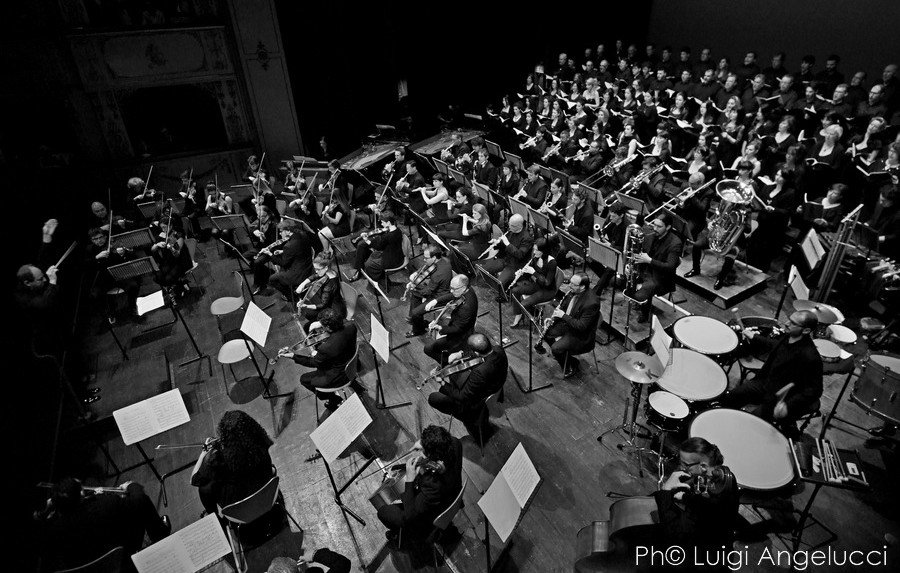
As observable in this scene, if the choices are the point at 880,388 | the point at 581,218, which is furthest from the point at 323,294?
the point at 880,388

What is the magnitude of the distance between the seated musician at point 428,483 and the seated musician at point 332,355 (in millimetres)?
1773

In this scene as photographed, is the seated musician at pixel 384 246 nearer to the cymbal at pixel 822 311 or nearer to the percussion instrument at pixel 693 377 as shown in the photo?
the percussion instrument at pixel 693 377

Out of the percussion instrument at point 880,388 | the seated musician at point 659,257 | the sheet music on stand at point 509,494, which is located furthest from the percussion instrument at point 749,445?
the seated musician at point 659,257

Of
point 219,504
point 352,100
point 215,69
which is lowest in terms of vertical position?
point 219,504

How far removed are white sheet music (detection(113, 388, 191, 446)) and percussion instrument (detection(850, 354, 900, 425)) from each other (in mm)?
6372

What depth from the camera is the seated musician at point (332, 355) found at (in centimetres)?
543

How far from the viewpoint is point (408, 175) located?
1019cm

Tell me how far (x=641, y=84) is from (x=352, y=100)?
27.8ft

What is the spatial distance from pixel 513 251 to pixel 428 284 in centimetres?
140

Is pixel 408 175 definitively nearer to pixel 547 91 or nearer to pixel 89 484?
pixel 547 91

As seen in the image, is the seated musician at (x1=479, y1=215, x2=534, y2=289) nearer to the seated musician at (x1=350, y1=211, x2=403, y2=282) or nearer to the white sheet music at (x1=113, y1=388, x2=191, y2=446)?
the seated musician at (x1=350, y1=211, x2=403, y2=282)

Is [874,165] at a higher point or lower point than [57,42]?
lower

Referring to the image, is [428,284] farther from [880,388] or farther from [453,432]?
[880,388]


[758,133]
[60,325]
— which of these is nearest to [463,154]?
[758,133]
